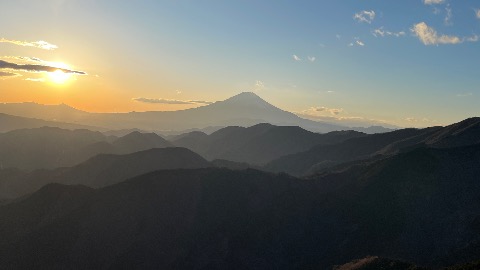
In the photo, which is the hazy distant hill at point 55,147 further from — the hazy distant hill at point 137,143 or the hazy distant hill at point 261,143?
the hazy distant hill at point 261,143

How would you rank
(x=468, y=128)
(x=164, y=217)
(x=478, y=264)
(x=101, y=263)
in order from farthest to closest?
(x=468, y=128), (x=164, y=217), (x=101, y=263), (x=478, y=264)

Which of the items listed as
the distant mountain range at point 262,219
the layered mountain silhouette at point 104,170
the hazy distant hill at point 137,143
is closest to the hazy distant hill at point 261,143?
the hazy distant hill at point 137,143

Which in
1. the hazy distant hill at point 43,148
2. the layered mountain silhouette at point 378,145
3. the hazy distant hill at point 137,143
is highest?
the layered mountain silhouette at point 378,145

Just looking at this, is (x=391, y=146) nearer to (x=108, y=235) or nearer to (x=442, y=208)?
(x=442, y=208)

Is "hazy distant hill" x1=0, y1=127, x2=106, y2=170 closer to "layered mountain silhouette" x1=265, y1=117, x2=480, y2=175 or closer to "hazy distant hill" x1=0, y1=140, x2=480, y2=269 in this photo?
"layered mountain silhouette" x1=265, y1=117, x2=480, y2=175

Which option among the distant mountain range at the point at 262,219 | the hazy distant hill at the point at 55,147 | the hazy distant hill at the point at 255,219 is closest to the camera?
the distant mountain range at the point at 262,219

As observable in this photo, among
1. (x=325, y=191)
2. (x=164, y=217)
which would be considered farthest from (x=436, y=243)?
(x=164, y=217)

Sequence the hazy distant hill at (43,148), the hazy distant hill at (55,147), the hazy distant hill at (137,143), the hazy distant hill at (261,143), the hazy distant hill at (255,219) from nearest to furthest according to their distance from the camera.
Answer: the hazy distant hill at (255,219) → the hazy distant hill at (43,148) → the hazy distant hill at (55,147) → the hazy distant hill at (137,143) → the hazy distant hill at (261,143)

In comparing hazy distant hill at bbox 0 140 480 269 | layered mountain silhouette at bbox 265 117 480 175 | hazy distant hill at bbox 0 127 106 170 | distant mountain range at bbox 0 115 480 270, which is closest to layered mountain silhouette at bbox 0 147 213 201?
distant mountain range at bbox 0 115 480 270
